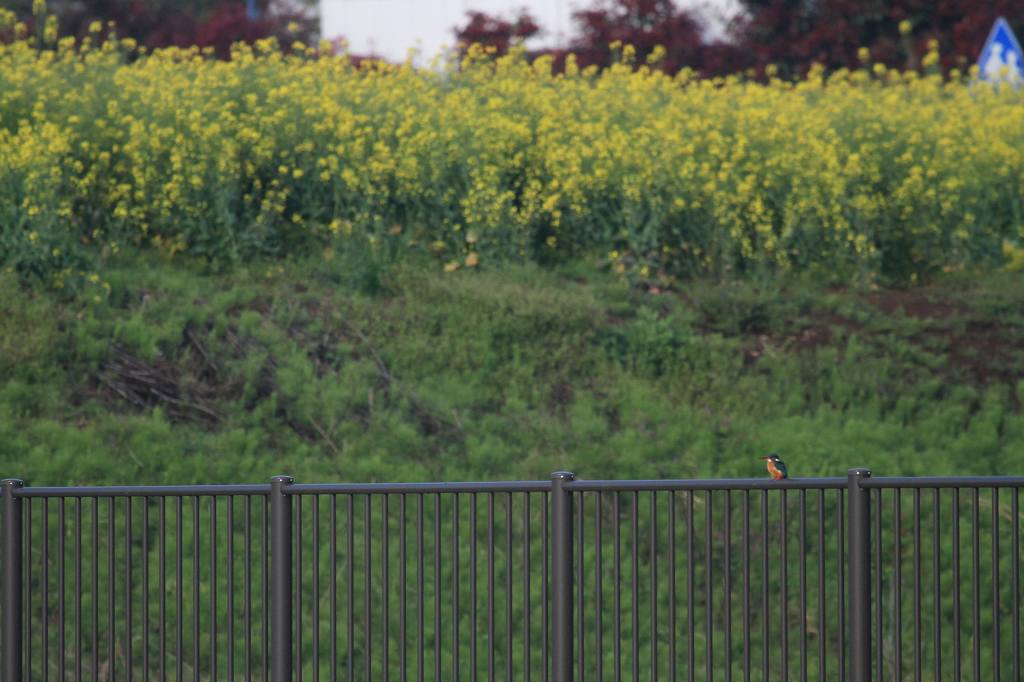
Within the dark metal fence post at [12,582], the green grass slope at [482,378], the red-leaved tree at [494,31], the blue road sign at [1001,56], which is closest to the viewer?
the dark metal fence post at [12,582]

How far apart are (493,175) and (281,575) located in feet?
25.6

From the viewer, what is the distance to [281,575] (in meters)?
5.54

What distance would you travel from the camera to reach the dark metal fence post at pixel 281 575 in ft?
18.1

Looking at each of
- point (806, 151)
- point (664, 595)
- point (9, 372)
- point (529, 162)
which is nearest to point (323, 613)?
point (664, 595)

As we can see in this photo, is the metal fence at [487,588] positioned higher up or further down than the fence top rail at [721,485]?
further down

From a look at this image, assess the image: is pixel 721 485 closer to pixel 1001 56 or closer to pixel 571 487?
pixel 571 487

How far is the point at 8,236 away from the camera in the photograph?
1148 cm

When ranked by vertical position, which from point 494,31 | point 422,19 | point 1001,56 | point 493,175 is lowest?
point 493,175

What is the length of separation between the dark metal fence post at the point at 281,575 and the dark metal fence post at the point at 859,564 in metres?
2.00

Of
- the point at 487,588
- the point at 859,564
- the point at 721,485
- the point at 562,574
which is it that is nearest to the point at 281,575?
the point at 562,574

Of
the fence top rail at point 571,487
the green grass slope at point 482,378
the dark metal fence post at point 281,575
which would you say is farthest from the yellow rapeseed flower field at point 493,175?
the dark metal fence post at point 281,575

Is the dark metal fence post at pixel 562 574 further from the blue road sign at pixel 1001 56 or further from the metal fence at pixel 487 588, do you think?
the blue road sign at pixel 1001 56

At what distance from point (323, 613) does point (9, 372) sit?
10.6 ft

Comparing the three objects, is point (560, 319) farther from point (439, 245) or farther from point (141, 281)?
point (141, 281)
